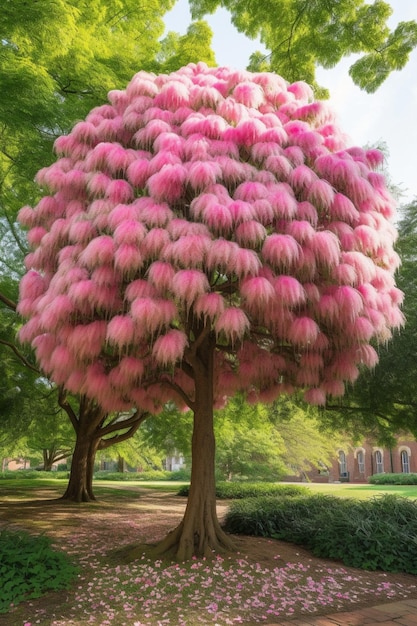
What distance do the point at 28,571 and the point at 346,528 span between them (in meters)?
4.25

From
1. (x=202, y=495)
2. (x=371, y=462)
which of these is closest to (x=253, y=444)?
(x=202, y=495)

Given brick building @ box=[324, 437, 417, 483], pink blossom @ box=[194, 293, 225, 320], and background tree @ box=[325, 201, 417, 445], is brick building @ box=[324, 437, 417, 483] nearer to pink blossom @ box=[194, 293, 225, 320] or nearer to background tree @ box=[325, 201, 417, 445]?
background tree @ box=[325, 201, 417, 445]

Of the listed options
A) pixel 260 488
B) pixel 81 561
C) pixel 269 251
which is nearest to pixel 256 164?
pixel 269 251

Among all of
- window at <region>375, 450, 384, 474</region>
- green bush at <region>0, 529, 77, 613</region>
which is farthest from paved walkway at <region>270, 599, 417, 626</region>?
window at <region>375, 450, 384, 474</region>

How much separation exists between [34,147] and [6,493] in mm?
13318

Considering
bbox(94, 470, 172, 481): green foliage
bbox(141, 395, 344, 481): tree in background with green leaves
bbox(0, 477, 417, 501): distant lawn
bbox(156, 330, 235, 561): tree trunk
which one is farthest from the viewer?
bbox(94, 470, 172, 481): green foliage

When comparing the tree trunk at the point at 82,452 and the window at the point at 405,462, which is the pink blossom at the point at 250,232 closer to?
the tree trunk at the point at 82,452

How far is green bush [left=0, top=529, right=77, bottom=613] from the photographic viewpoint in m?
5.15

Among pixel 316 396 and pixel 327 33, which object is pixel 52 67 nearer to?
pixel 327 33

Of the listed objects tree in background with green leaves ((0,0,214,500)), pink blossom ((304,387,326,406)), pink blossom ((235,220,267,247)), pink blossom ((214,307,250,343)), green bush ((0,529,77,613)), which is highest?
tree in background with green leaves ((0,0,214,500))

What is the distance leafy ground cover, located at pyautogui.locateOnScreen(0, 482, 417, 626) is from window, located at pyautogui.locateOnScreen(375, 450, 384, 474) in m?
39.4

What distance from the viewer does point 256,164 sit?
5.99m

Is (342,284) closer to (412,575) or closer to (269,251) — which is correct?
(269,251)

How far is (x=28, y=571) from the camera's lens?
5.52m
